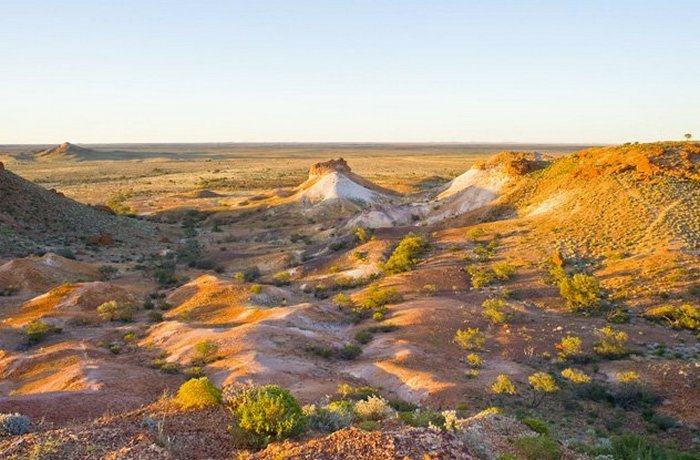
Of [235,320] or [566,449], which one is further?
[235,320]

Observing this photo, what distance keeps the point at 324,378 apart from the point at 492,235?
2192cm

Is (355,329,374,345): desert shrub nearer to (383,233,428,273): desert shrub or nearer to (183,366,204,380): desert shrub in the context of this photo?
(183,366,204,380): desert shrub

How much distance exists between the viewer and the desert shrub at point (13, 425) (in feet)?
31.0

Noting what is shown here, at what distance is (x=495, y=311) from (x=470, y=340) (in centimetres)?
301

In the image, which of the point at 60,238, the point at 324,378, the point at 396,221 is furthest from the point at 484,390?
the point at 60,238

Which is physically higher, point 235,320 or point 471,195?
point 471,195

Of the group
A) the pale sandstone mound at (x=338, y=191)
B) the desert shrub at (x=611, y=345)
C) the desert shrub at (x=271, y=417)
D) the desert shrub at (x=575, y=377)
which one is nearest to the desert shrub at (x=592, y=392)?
the desert shrub at (x=575, y=377)

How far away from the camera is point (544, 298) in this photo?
26281mm

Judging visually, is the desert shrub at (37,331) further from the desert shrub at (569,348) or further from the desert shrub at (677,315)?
the desert shrub at (677,315)

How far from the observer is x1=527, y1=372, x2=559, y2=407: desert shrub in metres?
16.4

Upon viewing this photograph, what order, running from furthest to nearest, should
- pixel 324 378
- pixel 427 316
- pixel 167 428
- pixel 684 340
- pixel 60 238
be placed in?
pixel 60 238, pixel 427 316, pixel 684 340, pixel 324 378, pixel 167 428

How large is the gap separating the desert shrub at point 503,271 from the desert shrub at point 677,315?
6775mm

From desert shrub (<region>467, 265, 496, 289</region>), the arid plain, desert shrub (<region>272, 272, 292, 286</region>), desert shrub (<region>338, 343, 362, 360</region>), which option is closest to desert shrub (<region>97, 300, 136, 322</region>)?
the arid plain

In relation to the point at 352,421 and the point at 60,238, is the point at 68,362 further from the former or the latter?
the point at 60,238
